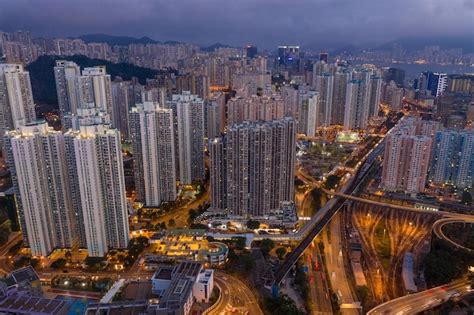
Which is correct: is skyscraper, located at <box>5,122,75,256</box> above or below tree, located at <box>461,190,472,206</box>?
above

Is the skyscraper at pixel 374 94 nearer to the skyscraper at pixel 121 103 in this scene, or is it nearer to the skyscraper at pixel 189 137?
the skyscraper at pixel 189 137

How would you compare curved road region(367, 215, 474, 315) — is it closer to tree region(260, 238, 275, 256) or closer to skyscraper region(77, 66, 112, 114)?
tree region(260, 238, 275, 256)

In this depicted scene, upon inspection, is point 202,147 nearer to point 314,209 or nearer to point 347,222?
point 314,209

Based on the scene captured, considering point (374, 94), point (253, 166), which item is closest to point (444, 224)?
point (253, 166)

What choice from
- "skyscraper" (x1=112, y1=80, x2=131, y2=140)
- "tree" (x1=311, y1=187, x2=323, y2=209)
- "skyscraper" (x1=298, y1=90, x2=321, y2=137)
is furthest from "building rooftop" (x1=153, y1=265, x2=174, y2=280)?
"skyscraper" (x1=298, y1=90, x2=321, y2=137)

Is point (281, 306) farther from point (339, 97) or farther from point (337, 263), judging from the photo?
point (339, 97)

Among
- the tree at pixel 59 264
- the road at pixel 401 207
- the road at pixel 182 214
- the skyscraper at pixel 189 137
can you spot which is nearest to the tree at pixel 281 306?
the road at pixel 182 214
